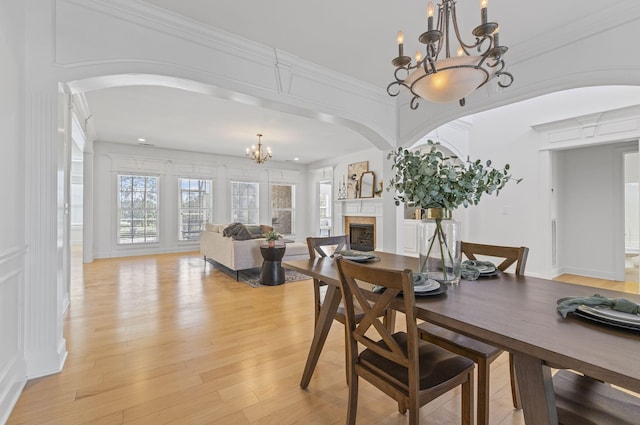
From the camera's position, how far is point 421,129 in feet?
12.4

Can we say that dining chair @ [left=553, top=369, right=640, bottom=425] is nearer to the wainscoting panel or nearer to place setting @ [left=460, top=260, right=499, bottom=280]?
place setting @ [left=460, top=260, right=499, bottom=280]

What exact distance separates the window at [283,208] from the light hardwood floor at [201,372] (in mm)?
5648

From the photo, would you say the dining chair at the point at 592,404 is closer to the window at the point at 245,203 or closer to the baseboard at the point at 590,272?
the baseboard at the point at 590,272

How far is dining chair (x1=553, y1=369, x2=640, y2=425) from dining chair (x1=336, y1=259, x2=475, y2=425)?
1.13 ft

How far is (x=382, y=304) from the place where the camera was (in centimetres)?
125

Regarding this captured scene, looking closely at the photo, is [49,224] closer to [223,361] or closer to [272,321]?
[223,361]

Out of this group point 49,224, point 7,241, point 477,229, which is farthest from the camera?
point 477,229

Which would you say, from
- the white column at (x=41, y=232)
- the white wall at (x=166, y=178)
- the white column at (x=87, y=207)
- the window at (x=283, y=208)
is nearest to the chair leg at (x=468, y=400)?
the white column at (x=41, y=232)

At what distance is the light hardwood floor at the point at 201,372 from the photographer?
165 centimetres

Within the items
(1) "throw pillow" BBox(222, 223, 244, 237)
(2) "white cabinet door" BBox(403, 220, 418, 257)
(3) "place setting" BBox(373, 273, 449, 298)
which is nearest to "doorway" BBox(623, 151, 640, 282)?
(2) "white cabinet door" BBox(403, 220, 418, 257)

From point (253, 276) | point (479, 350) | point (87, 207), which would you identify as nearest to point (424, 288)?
point (479, 350)

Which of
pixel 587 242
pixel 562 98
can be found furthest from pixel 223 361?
pixel 587 242

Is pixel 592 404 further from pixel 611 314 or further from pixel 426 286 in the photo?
pixel 426 286

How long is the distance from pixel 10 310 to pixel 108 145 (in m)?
6.32
